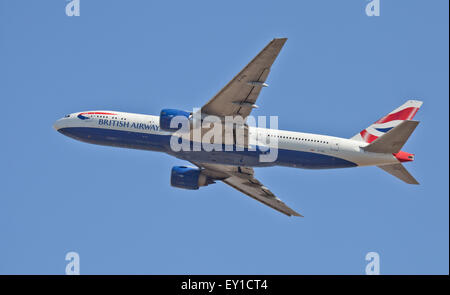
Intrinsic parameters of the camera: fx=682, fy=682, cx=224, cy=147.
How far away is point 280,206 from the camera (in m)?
57.2

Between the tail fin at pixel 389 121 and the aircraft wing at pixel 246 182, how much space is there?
8681 mm

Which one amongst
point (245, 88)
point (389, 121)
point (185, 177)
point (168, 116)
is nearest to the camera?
point (245, 88)

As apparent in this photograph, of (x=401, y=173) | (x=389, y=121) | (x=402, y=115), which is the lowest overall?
(x=401, y=173)

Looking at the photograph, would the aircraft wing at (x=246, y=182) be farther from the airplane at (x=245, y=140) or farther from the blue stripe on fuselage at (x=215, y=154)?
the blue stripe on fuselage at (x=215, y=154)

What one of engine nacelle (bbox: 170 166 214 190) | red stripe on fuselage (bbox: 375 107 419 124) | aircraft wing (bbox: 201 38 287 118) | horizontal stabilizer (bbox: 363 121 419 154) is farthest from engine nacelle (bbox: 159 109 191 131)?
red stripe on fuselage (bbox: 375 107 419 124)

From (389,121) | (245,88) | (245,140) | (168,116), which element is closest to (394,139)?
(389,121)

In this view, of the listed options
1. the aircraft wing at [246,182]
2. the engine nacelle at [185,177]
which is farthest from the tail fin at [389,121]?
the engine nacelle at [185,177]

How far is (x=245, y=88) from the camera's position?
44.5 metres

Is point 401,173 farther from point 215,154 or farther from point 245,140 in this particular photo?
point 215,154

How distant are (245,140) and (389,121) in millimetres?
11887
